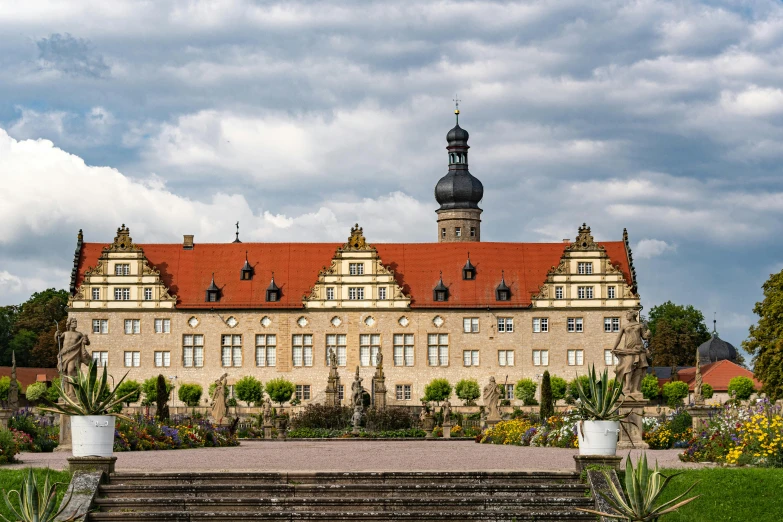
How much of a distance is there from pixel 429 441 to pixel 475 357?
2910 cm

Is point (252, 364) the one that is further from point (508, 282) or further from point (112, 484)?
point (112, 484)

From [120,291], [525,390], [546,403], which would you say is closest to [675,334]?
[525,390]

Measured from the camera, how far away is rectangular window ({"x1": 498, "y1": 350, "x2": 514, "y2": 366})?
222 feet

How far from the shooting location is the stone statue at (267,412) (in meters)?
48.6

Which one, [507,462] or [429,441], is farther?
[429,441]

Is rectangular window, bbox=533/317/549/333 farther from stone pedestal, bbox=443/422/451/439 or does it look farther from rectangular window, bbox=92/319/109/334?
stone pedestal, bbox=443/422/451/439

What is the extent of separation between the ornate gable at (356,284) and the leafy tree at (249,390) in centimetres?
523

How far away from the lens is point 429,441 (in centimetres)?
3878

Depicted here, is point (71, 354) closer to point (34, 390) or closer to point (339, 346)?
point (339, 346)

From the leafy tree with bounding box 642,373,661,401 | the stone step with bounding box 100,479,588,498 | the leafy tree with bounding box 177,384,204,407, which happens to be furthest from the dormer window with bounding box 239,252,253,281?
the stone step with bounding box 100,479,588,498

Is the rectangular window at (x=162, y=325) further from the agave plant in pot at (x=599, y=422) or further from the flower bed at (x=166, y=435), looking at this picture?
the agave plant in pot at (x=599, y=422)

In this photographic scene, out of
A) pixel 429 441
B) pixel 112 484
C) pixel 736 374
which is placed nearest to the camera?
pixel 112 484

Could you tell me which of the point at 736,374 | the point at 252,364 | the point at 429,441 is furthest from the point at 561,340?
the point at 429,441

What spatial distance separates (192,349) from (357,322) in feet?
29.5
